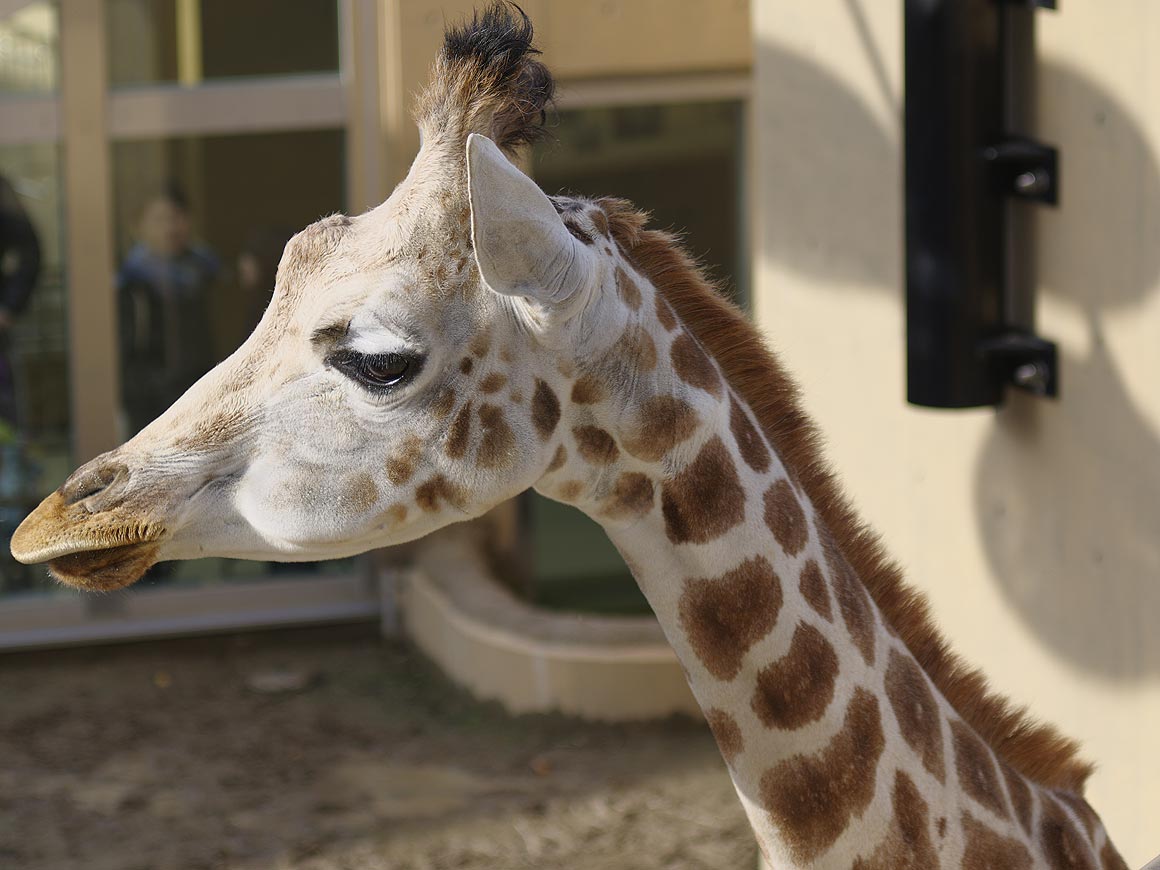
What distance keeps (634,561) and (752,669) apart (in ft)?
0.72

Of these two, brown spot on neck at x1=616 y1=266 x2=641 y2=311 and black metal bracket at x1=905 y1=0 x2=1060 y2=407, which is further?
black metal bracket at x1=905 y1=0 x2=1060 y2=407

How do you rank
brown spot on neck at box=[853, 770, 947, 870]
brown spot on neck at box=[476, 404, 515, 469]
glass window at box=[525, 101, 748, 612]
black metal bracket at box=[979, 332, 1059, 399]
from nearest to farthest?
brown spot on neck at box=[476, 404, 515, 469]
brown spot on neck at box=[853, 770, 947, 870]
black metal bracket at box=[979, 332, 1059, 399]
glass window at box=[525, 101, 748, 612]

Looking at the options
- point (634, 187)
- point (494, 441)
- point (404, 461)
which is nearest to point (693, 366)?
point (494, 441)

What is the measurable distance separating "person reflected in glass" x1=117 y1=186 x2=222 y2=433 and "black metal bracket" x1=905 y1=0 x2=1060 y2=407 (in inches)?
212

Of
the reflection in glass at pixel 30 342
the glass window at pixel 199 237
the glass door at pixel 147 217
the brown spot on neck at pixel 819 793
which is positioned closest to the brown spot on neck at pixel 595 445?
the brown spot on neck at pixel 819 793

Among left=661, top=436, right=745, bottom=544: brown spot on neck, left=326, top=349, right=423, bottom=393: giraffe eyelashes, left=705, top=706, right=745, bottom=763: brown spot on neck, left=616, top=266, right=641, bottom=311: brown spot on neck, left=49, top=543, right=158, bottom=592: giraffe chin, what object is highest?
left=616, top=266, right=641, bottom=311: brown spot on neck

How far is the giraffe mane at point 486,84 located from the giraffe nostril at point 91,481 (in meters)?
0.61

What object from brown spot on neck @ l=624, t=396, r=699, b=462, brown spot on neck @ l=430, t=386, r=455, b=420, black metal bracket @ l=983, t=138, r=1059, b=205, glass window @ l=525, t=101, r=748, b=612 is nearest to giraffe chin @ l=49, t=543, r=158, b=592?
brown spot on neck @ l=430, t=386, r=455, b=420

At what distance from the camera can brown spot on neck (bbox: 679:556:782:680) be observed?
2008mm

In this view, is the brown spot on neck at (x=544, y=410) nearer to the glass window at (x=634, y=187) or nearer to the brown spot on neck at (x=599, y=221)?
the brown spot on neck at (x=599, y=221)

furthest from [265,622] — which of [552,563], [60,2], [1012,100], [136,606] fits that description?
[1012,100]

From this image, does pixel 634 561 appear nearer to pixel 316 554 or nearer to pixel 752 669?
pixel 752 669

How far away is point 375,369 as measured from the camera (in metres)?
1.89

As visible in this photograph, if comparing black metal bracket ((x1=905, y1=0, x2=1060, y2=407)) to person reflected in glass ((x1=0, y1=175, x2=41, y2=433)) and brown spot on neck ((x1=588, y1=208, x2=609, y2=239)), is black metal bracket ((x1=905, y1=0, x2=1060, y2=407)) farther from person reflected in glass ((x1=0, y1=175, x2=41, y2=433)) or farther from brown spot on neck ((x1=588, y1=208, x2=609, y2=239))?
person reflected in glass ((x1=0, y1=175, x2=41, y2=433))
